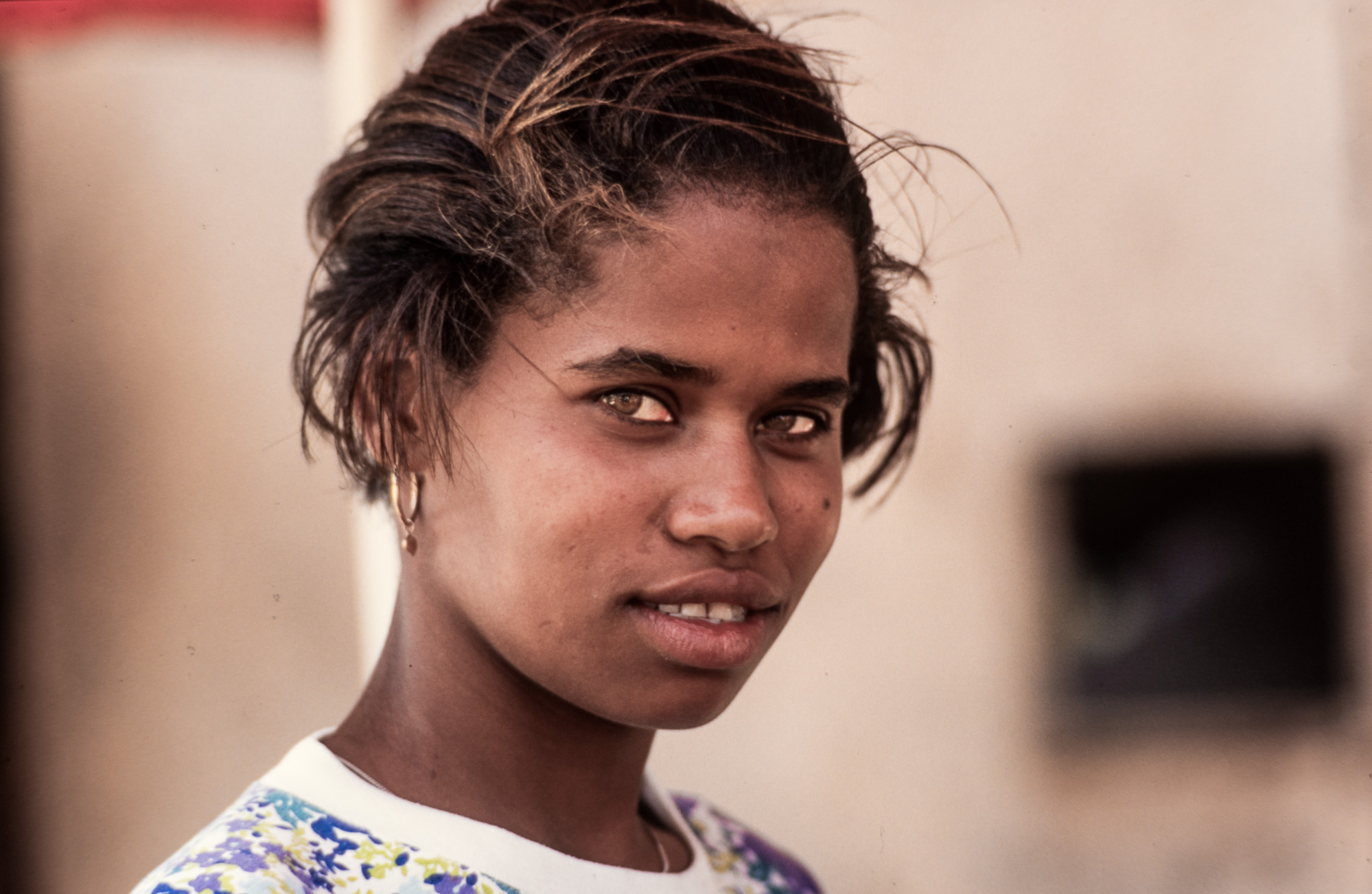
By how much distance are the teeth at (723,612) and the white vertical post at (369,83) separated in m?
1.20

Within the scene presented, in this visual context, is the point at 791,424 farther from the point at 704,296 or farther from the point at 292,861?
the point at 292,861

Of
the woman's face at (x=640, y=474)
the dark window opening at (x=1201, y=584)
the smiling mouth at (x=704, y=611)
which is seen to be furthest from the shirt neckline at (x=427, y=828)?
the dark window opening at (x=1201, y=584)

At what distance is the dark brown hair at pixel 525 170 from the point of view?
115 centimetres

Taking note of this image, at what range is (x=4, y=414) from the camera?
2803mm

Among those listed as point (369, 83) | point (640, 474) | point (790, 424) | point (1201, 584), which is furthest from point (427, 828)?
point (1201, 584)

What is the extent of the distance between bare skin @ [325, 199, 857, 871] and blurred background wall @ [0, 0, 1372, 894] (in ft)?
5.08

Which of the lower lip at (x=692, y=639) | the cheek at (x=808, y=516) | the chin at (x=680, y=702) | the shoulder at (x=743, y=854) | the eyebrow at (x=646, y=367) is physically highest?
the eyebrow at (x=646, y=367)

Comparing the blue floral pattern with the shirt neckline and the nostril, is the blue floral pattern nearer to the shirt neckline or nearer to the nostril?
the shirt neckline

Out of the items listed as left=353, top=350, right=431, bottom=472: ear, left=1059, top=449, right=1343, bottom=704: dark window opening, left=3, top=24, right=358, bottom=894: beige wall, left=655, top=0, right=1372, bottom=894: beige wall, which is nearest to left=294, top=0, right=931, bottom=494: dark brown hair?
left=353, top=350, right=431, bottom=472: ear

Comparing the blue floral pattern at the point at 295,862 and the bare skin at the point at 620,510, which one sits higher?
the bare skin at the point at 620,510

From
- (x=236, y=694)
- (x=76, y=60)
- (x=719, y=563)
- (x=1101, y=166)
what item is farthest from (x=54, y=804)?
(x=1101, y=166)

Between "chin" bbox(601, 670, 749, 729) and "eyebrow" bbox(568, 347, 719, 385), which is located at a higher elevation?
"eyebrow" bbox(568, 347, 719, 385)

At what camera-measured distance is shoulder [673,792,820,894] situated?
1.52m

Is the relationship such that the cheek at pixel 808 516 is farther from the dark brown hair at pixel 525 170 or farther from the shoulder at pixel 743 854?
the shoulder at pixel 743 854
